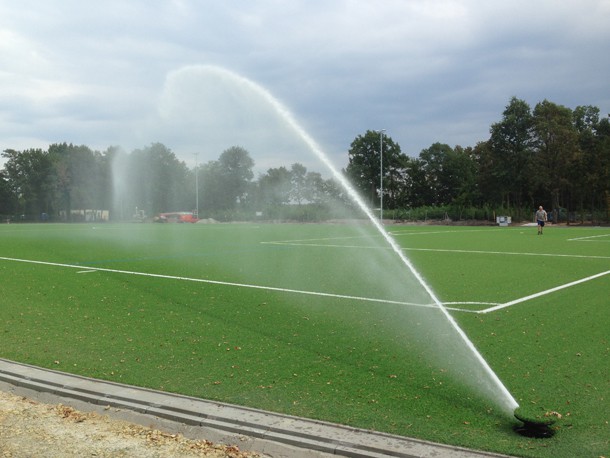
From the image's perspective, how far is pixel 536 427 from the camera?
4.09 metres

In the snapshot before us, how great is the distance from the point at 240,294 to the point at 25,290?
4674 millimetres

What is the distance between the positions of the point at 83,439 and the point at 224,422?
1.04 metres

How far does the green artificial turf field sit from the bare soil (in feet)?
2.64

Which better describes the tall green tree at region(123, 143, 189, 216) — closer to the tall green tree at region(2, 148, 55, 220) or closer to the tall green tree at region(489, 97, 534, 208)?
the tall green tree at region(489, 97, 534, 208)

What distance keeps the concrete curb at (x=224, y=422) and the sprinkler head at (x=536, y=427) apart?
0.51 metres

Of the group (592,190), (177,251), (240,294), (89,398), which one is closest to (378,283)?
(240,294)

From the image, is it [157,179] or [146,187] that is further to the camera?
[146,187]

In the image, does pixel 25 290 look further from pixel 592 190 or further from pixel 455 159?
pixel 455 159

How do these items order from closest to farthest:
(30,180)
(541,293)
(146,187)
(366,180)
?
1. (541,293)
2. (366,180)
3. (146,187)
4. (30,180)

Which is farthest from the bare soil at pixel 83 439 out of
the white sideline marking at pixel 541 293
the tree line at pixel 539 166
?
the tree line at pixel 539 166

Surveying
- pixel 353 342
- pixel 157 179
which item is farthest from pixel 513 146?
pixel 353 342

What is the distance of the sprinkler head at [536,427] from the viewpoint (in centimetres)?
406

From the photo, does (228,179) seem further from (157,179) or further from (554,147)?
(554,147)

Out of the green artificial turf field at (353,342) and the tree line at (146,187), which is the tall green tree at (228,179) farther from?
the green artificial turf field at (353,342)
